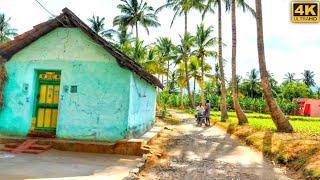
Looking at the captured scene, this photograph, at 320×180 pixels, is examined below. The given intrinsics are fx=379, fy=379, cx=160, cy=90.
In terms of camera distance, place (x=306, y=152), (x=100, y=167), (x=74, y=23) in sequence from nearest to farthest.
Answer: (x=100, y=167) → (x=306, y=152) → (x=74, y=23)

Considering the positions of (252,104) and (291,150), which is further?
(252,104)

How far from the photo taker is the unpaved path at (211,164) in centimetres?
940

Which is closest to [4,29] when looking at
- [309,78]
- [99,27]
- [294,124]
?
[99,27]

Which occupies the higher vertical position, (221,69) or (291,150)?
(221,69)

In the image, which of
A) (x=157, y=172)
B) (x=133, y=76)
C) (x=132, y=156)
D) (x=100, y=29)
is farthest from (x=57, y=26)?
(x=100, y=29)

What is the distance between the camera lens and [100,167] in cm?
934

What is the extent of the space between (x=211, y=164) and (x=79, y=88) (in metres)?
5.17

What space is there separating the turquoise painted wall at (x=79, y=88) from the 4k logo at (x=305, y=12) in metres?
6.66

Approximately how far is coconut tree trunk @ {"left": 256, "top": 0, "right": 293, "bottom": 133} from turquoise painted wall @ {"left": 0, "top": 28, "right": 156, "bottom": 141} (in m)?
7.26

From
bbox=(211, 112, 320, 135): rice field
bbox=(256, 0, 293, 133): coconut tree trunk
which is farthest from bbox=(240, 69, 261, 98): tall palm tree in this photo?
bbox=(256, 0, 293, 133): coconut tree trunk

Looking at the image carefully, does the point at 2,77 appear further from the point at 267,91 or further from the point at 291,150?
the point at 267,91

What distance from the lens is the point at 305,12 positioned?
24.4 ft

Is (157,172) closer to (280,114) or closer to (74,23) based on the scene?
(74,23)

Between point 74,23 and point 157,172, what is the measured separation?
244 inches
